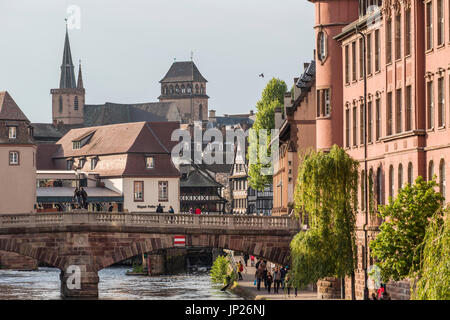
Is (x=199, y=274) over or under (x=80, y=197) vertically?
under

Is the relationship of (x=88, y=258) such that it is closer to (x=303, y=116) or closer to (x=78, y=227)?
(x=78, y=227)

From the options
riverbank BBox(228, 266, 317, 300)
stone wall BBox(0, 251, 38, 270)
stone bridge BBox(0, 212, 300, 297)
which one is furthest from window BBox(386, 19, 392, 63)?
stone wall BBox(0, 251, 38, 270)

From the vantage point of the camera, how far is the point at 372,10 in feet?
190

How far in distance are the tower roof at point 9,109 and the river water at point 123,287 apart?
598 inches

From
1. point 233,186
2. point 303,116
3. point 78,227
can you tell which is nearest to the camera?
point 78,227

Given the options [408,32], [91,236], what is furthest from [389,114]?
[91,236]

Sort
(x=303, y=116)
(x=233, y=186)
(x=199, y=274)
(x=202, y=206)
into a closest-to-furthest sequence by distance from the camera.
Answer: (x=303, y=116) → (x=199, y=274) → (x=202, y=206) → (x=233, y=186)

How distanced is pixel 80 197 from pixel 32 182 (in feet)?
128

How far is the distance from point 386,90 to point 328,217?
7.91 m

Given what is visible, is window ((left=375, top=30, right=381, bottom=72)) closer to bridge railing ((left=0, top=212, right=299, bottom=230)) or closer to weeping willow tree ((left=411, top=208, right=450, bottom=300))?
bridge railing ((left=0, top=212, right=299, bottom=230))

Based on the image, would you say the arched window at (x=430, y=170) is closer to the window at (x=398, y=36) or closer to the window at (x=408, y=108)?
the window at (x=408, y=108)

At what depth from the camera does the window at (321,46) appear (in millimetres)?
67625

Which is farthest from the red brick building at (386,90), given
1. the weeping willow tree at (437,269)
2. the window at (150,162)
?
the window at (150,162)
